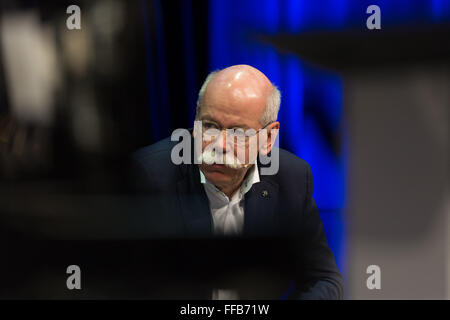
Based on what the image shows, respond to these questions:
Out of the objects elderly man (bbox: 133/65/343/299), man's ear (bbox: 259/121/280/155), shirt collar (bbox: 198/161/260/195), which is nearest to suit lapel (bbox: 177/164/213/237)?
elderly man (bbox: 133/65/343/299)

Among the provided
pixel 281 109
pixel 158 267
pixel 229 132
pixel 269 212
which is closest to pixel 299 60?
pixel 281 109

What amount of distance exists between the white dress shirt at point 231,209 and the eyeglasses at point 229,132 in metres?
0.15

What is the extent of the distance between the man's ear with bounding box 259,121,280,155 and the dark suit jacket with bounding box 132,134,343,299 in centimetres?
7

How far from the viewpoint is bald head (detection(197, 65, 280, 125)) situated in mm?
1678

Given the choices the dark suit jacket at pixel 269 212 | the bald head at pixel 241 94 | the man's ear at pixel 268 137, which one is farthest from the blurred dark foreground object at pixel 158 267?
the bald head at pixel 241 94

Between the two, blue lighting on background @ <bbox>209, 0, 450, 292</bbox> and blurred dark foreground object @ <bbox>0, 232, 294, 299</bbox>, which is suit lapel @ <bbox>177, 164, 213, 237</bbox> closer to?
blurred dark foreground object @ <bbox>0, 232, 294, 299</bbox>

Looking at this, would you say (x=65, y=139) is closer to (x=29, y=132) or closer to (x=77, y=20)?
(x=29, y=132)

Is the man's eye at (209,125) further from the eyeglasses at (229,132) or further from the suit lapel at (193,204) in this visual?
the suit lapel at (193,204)

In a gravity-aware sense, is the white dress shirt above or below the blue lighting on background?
below

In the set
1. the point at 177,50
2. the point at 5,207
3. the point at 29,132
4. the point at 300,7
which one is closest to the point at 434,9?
the point at 300,7

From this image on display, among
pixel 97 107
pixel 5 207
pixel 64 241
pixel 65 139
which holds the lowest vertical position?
pixel 64 241

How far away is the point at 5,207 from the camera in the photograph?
1.86 metres

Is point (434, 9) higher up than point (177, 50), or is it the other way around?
point (434, 9)

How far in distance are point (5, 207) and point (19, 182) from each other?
11 cm
